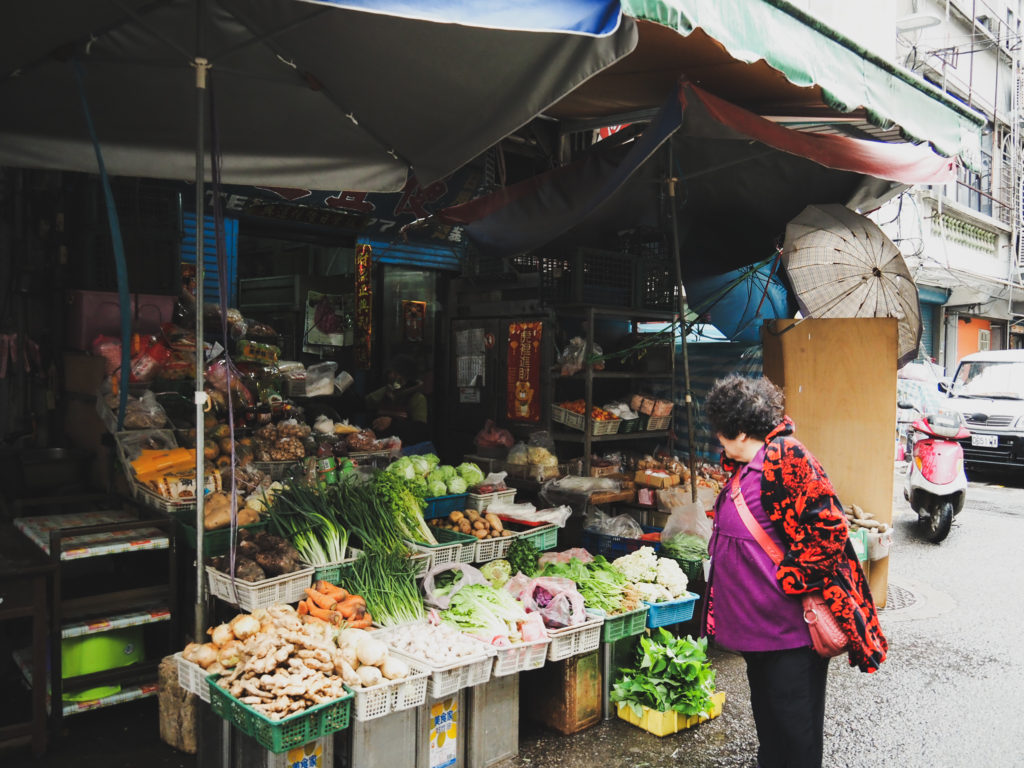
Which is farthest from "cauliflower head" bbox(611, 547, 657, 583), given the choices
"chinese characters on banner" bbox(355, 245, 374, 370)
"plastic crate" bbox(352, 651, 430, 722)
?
"chinese characters on banner" bbox(355, 245, 374, 370)

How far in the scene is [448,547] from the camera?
4723mm

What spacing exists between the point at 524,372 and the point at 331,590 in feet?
11.6

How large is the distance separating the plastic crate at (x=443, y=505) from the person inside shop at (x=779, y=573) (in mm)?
2705

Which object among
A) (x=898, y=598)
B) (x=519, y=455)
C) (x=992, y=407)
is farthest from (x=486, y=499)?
(x=992, y=407)

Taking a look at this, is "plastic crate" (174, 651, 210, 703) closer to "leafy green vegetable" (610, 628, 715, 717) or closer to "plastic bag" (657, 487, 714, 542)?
"leafy green vegetable" (610, 628, 715, 717)

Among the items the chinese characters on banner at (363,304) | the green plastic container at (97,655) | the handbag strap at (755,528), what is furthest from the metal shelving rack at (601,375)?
the green plastic container at (97,655)

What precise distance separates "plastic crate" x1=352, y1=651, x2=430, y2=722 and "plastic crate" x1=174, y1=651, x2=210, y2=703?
706 mm

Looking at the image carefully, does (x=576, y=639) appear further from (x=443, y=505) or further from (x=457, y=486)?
(x=457, y=486)

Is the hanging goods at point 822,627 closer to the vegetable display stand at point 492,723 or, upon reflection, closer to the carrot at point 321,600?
the vegetable display stand at point 492,723

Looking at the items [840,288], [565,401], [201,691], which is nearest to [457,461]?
[565,401]

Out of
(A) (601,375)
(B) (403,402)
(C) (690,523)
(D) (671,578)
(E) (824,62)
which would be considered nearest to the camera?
(E) (824,62)

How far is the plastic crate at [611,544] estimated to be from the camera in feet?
18.0

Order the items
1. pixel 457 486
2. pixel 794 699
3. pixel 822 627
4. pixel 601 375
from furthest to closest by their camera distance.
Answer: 1. pixel 601 375
2. pixel 457 486
3. pixel 794 699
4. pixel 822 627

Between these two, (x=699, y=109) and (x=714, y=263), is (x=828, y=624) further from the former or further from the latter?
(x=714, y=263)
